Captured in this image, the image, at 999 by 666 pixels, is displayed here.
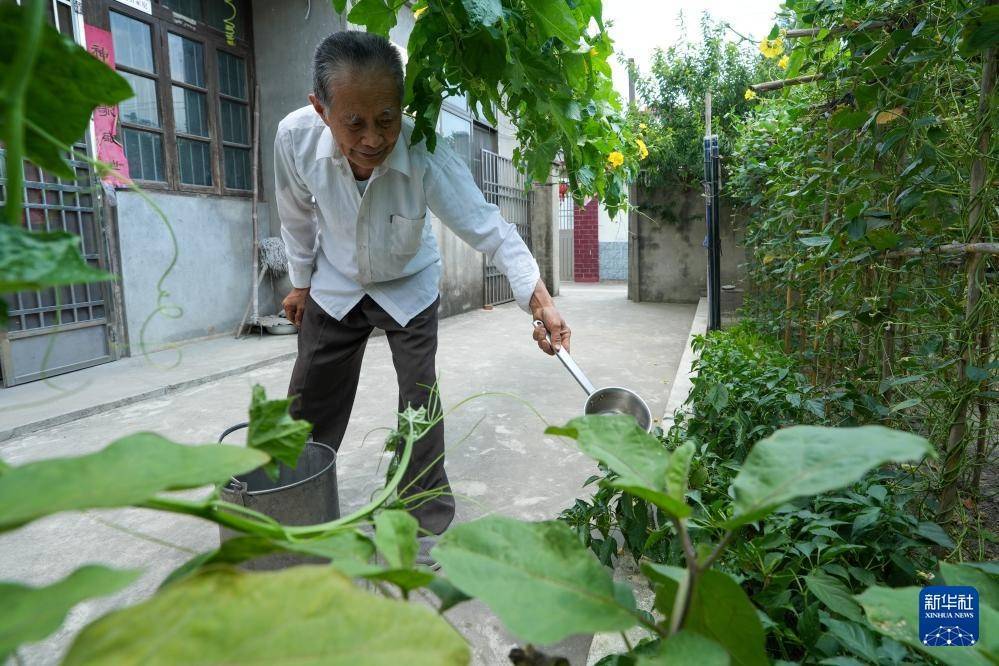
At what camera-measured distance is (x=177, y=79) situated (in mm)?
5840

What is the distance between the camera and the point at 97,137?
502 cm

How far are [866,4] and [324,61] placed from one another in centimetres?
161

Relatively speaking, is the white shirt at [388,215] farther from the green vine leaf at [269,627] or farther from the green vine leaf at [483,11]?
the green vine leaf at [269,627]

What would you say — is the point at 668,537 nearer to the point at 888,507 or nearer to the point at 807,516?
the point at 807,516

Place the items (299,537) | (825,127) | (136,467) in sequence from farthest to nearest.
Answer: (825,127) < (299,537) < (136,467)

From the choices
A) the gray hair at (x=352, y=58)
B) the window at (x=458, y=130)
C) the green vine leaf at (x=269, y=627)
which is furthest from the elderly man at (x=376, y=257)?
the window at (x=458, y=130)

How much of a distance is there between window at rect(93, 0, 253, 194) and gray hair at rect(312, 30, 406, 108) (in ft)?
14.2

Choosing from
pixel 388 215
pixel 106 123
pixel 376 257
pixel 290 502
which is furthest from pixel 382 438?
pixel 106 123

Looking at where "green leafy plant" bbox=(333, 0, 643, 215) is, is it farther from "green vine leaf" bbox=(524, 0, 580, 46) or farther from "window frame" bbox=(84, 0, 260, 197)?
"window frame" bbox=(84, 0, 260, 197)

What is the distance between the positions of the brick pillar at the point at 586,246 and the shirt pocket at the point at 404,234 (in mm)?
14353

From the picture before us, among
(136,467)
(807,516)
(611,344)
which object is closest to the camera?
(136,467)

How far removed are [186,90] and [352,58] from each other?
5.04 metres

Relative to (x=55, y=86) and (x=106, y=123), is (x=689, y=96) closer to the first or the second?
(x=106, y=123)

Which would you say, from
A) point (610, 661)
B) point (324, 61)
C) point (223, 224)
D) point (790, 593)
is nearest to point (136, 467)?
point (610, 661)
